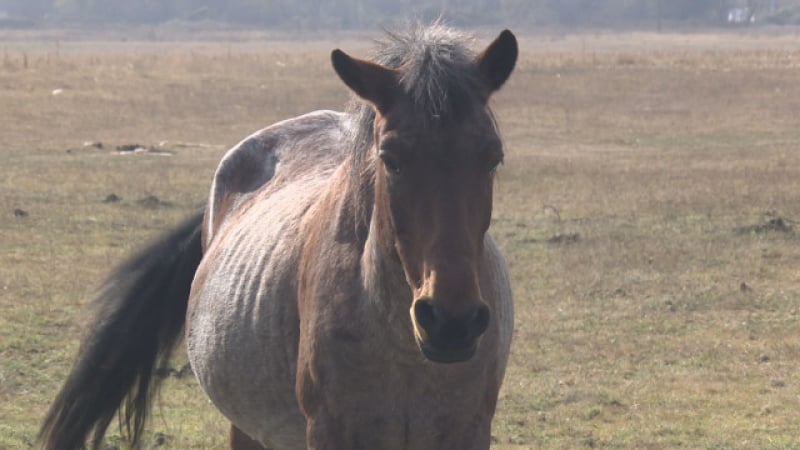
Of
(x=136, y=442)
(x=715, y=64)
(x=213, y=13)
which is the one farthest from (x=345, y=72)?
(x=213, y=13)

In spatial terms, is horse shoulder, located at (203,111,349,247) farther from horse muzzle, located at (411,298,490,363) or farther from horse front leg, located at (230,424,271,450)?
horse muzzle, located at (411,298,490,363)

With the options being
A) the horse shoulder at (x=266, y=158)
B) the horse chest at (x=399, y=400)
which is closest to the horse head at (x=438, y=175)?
the horse chest at (x=399, y=400)

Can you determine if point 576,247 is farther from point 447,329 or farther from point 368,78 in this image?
point 447,329

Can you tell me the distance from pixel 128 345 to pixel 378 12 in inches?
4889

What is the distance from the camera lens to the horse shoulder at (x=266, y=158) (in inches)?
199

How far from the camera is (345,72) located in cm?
319

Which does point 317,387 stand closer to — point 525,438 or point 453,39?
point 453,39

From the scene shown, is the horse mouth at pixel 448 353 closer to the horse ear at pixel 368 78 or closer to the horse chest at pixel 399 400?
the horse chest at pixel 399 400

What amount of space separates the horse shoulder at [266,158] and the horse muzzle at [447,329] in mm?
2176

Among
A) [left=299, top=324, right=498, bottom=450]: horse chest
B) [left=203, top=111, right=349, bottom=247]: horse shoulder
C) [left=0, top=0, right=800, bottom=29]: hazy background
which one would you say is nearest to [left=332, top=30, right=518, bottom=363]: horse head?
[left=299, top=324, right=498, bottom=450]: horse chest

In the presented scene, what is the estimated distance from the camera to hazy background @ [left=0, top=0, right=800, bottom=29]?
111000 millimetres

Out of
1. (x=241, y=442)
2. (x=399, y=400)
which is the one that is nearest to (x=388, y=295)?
(x=399, y=400)

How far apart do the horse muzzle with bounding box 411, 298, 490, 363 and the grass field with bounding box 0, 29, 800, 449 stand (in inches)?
143

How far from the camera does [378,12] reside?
127m
